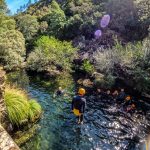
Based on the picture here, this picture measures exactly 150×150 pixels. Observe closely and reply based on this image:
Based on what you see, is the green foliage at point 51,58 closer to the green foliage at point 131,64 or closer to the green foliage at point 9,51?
the green foliage at point 9,51

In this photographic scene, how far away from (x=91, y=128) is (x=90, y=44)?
31.4 m

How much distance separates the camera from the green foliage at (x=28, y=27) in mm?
61991

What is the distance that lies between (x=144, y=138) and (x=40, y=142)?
631cm

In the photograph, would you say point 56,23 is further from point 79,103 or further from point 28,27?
point 79,103

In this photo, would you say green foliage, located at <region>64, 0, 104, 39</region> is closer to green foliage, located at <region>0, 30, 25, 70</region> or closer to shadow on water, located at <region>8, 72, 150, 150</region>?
green foliage, located at <region>0, 30, 25, 70</region>

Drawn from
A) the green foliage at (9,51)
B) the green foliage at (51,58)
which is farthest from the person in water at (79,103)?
the green foliage at (9,51)

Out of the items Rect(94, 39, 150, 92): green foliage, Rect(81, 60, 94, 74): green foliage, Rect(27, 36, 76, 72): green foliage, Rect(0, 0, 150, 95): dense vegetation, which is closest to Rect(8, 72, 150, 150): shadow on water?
Rect(94, 39, 150, 92): green foliage

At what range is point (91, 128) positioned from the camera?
634 inches

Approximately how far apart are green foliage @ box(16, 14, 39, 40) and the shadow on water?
41046 millimetres

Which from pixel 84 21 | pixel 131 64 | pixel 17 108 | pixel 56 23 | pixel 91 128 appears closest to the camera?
pixel 17 108

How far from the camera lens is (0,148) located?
13.5ft

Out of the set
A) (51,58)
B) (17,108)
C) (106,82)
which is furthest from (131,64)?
(17,108)

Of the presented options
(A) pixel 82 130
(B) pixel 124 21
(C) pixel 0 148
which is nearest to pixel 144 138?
(A) pixel 82 130

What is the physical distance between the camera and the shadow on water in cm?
1363
